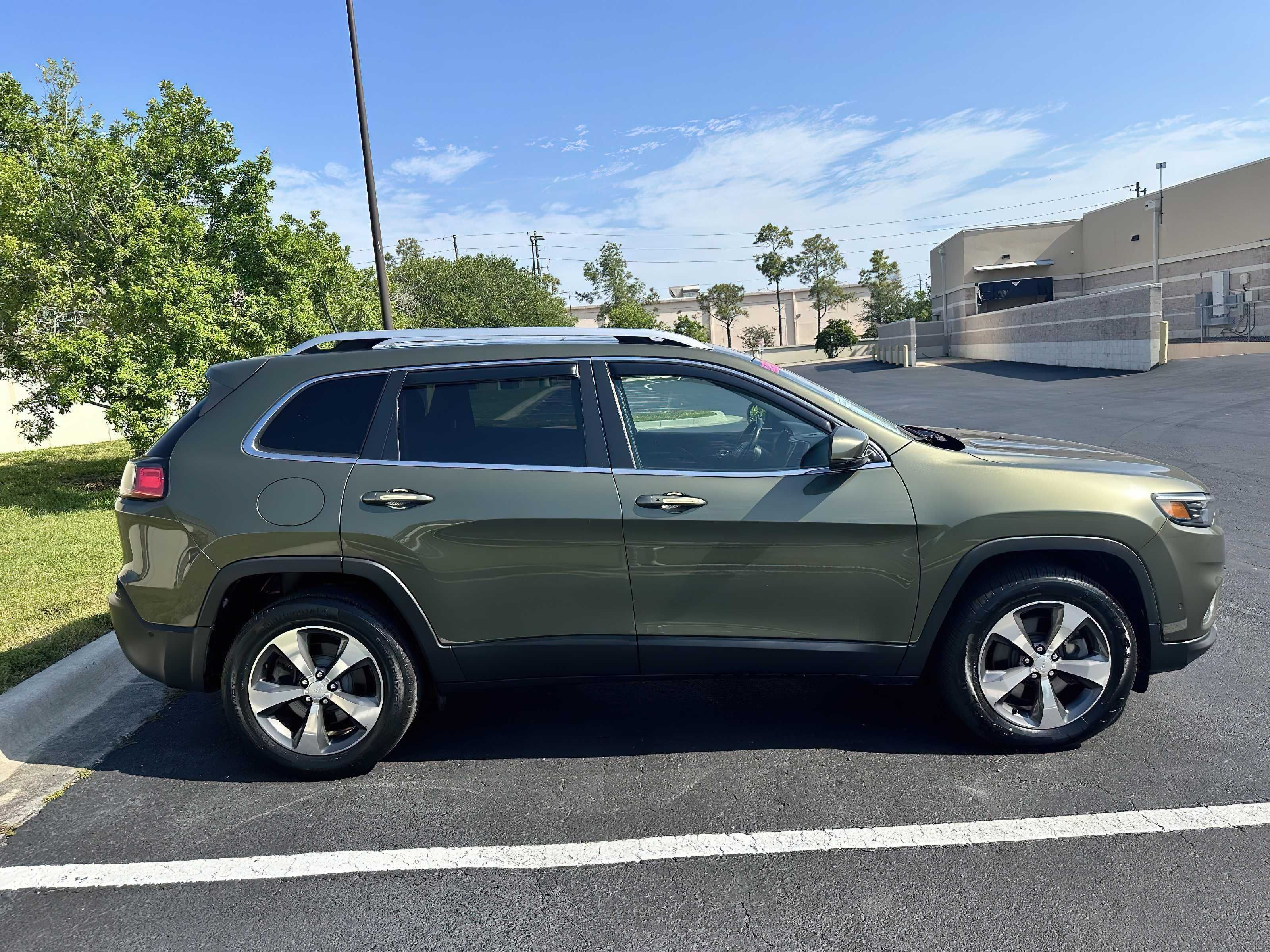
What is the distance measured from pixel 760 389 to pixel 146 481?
2.63 m

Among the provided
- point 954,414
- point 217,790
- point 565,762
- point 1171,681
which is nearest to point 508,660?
point 565,762

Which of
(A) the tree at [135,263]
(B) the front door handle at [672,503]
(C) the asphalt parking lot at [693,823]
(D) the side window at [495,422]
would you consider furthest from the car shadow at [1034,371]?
(D) the side window at [495,422]

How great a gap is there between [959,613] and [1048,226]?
57351 millimetres

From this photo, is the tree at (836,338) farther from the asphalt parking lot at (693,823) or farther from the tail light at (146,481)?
the tail light at (146,481)

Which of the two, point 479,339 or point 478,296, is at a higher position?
point 478,296

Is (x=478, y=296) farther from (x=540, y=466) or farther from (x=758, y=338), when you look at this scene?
(x=758, y=338)

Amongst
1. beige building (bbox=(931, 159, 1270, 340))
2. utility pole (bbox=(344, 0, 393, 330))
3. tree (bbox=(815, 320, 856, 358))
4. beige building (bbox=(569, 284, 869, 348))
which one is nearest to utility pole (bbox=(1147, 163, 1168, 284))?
beige building (bbox=(931, 159, 1270, 340))

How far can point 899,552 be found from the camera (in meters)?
3.46

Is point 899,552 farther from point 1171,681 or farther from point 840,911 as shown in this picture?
point 1171,681

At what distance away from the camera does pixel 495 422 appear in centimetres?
368

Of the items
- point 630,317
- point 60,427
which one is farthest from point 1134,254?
point 60,427

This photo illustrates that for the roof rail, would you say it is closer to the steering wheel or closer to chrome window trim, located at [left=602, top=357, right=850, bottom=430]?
chrome window trim, located at [left=602, top=357, right=850, bottom=430]

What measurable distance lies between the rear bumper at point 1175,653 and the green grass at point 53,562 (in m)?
5.50

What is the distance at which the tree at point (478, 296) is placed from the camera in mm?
37562
